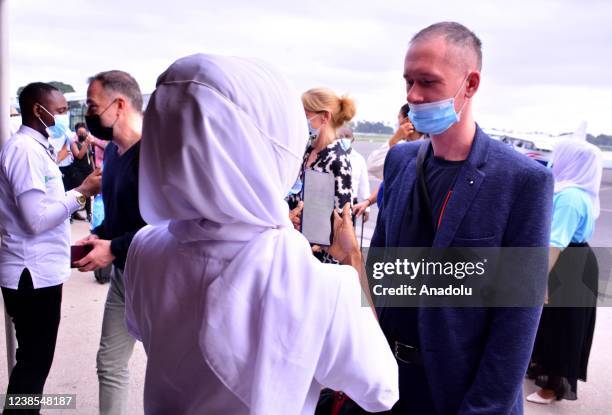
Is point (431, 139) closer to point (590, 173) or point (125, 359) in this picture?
point (125, 359)

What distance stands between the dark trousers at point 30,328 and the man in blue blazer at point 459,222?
2020mm

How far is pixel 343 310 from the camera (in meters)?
1.02

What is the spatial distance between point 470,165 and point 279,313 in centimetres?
80

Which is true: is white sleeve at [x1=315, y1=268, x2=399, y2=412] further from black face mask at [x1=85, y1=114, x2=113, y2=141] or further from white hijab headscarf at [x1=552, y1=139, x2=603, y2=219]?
white hijab headscarf at [x1=552, y1=139, x2=603, y2=219]

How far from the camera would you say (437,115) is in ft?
5.43

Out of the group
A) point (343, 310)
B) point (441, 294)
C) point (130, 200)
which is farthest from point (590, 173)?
point (343, 310)

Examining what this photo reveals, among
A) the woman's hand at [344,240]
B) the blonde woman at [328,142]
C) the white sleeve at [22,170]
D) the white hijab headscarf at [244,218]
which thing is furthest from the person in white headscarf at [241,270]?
the blonde woman at [328,142]

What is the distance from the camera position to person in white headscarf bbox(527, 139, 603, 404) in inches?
137

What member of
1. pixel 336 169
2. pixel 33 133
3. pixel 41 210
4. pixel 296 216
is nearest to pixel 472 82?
pixel 296 216

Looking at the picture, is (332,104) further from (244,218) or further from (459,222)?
(244,218)

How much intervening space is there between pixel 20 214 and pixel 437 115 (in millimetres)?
2186

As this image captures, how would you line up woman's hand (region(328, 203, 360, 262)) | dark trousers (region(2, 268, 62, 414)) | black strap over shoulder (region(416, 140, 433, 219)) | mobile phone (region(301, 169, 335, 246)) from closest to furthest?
woman's hand (region(328, 203, 360, 262)) → black strap over shoulder (region(416, 140, 433, 219)) → mobile phone (region(301, 169, 335, 246)) → dark trousers (region(2, 268, 62, 414))

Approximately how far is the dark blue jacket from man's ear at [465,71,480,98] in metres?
0.19

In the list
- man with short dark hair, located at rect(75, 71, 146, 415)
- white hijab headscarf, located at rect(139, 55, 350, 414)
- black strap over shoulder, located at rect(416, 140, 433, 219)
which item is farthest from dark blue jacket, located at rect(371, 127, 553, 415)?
man with short dark hair, located at rect(75, 71, 146, 415)
